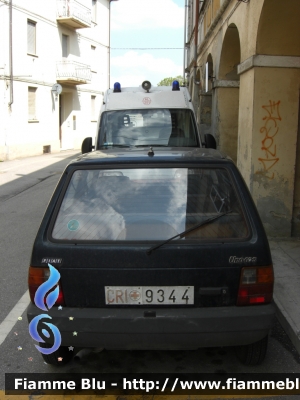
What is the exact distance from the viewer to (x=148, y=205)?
11.0 ft

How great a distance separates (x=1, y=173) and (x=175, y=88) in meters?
9.42

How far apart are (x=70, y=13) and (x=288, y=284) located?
22898mm

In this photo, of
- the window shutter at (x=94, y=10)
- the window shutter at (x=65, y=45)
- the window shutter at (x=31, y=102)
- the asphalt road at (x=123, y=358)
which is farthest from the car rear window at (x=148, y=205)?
the window shutter at (x=94, y=10)

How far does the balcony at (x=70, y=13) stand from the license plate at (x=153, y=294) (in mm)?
24102

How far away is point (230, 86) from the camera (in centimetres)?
1239

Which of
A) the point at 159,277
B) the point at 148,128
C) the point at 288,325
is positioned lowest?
the point at 288,325

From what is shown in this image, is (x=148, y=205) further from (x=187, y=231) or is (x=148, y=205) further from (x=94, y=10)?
(x=94, y=10)

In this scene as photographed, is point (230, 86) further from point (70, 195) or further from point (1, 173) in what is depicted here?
point (70, 195)

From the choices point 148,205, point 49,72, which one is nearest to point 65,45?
point 49,72

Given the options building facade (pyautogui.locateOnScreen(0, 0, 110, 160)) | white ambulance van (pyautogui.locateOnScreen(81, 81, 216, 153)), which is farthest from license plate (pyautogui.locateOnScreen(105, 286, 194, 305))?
building facade (pyautogui.locateOnScreen(0, 0, 110, 160))

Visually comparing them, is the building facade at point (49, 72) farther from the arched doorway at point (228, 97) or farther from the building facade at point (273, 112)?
the building facade at point (273, 112)

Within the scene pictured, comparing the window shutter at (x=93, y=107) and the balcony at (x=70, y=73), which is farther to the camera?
the window shutter at (x=93, y=107)

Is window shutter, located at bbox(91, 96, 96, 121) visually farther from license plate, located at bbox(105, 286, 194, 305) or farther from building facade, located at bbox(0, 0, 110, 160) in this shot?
license plate, located at bbox(105, 286, 194, 305)

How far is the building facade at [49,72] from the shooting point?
2047 cm
